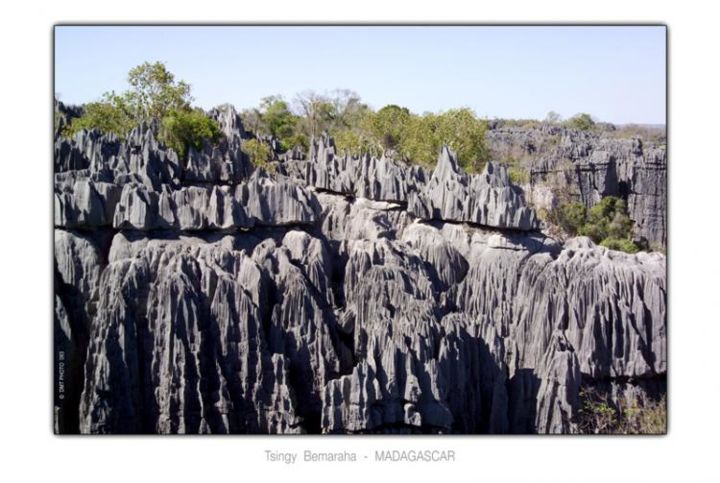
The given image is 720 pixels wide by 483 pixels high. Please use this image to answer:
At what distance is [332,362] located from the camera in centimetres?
1052

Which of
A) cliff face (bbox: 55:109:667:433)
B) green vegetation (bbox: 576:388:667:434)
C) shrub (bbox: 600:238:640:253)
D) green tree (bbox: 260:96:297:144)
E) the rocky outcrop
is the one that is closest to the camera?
cliff face (bbox: 55:109:667:433)

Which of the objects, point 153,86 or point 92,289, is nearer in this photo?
point 92,289

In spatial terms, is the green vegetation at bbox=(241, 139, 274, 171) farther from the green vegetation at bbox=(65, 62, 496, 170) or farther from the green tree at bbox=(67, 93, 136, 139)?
the green tree at bbox=(67, 93, 136, 139)

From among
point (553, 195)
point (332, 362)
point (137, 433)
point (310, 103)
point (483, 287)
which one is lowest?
point (137, 433)

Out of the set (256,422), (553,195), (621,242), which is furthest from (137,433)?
(553,195)

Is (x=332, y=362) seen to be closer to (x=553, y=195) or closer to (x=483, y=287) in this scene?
(x=483, y=287)

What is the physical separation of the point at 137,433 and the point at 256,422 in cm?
121

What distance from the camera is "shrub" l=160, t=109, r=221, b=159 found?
12297mm

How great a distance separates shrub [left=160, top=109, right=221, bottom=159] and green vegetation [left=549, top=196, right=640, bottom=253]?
4.63m

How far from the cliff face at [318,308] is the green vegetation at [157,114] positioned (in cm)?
55

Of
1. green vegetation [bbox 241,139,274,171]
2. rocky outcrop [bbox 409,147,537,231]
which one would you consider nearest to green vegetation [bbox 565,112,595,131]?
rocky outcrop [bbox 409,147,537,231]

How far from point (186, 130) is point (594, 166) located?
7.03 m

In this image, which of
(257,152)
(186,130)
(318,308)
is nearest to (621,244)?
(318,308)

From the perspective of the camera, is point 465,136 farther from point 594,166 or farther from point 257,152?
point 257,152
